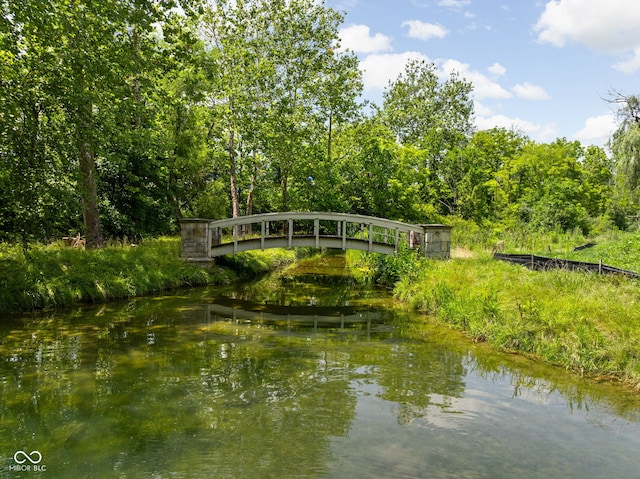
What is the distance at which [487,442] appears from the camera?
180 inches

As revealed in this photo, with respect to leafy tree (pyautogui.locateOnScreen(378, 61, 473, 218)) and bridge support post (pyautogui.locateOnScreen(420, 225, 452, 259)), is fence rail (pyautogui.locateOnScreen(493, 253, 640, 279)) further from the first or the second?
leafy tree (pyautogui.locateOnScreen(378, 61, 473, 218))

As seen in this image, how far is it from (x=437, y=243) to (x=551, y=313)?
7.42m

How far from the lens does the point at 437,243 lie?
14.8 metres

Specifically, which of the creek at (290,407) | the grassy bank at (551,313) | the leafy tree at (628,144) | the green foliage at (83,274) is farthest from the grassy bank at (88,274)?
the leafy tree at (628,144)

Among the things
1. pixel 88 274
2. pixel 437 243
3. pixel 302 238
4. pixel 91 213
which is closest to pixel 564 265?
pixel 437 243

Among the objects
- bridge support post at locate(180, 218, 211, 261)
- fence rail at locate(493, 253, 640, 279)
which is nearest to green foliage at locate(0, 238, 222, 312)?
bridge support post at locate(180, 218, 211, 261)

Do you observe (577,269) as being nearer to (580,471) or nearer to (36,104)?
(580,471)

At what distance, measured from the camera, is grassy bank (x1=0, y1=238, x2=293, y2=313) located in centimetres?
985

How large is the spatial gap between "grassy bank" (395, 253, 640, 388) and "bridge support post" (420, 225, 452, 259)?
3.54 meters

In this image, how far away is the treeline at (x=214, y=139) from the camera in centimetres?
934

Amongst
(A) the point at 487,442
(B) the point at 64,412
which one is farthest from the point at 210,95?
(A) the point at 487,442

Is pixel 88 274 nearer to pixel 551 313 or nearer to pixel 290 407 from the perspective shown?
pixel 290 407

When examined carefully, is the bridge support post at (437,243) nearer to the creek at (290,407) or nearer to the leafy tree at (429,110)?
the creek at (290,407)

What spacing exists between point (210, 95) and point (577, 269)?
1689cm
